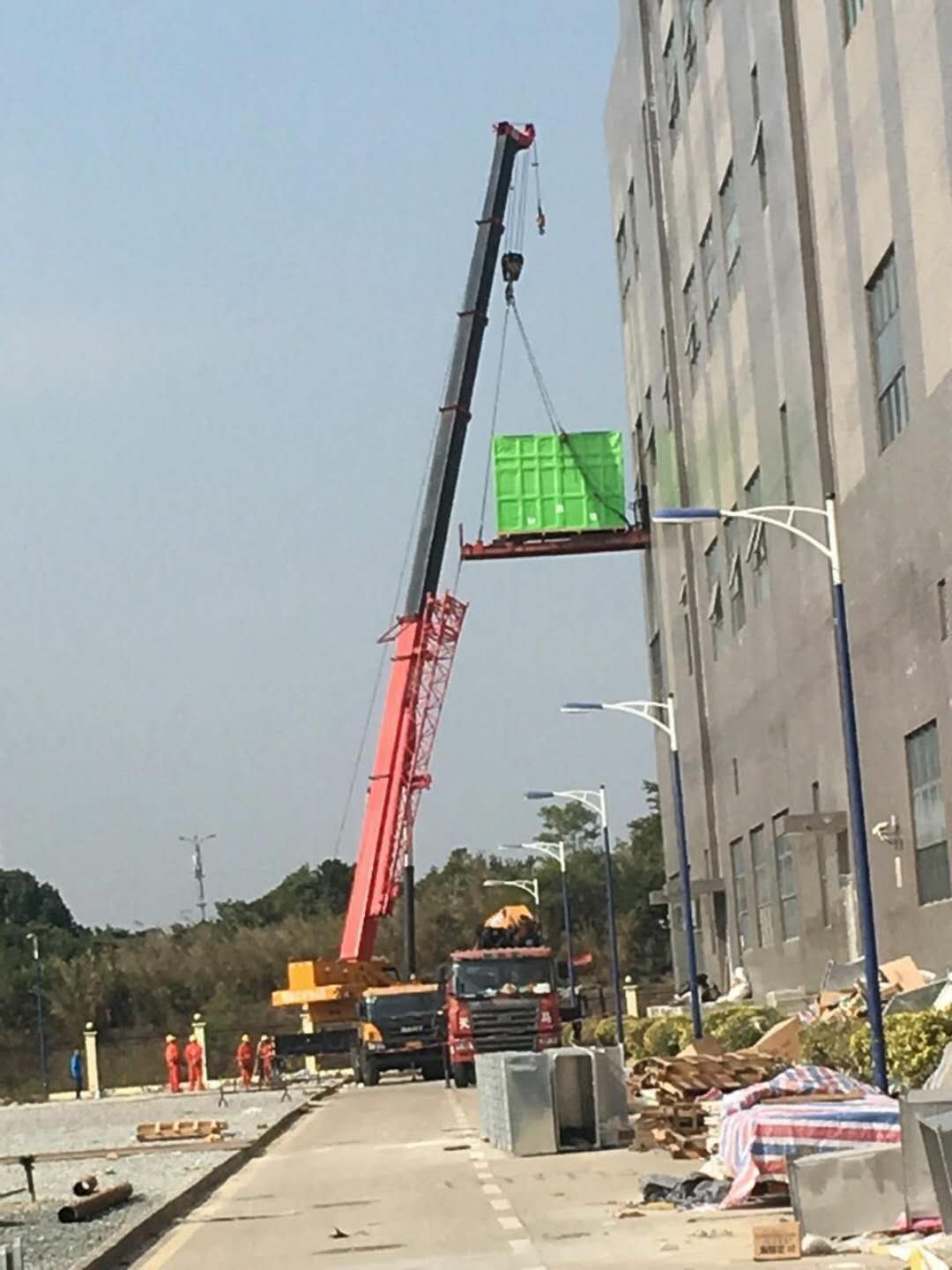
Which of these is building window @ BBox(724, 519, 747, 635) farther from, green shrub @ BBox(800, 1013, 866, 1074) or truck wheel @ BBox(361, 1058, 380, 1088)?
green shrub @ BBox(800, 1013, 866, 1074)

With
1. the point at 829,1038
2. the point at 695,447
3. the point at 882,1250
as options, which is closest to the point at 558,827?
the point at 695,447

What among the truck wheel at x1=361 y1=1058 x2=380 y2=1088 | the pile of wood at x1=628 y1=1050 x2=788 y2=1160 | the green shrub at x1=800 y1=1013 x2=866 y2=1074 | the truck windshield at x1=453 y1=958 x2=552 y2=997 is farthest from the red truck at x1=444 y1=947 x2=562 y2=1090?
the pile of wood at x1=628 y1=1050 x2=788 y2=1160

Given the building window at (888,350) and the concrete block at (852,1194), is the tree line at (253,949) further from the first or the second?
the concrete block at (852,1194)

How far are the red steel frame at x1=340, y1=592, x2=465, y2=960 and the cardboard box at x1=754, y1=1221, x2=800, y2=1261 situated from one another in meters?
43.4

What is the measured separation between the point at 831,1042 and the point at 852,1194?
16.1m

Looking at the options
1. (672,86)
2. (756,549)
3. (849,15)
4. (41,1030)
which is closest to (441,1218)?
(849,15)

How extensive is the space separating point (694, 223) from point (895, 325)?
2289cm

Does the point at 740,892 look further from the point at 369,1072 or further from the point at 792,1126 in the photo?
the point at 792,1126

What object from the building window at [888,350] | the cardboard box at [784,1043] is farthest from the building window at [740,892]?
the cardboard box at [784,1043]

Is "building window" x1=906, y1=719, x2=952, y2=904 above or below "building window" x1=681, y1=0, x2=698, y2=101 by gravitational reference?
below

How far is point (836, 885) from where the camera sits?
46219 mm

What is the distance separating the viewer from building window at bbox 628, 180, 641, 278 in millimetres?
73375

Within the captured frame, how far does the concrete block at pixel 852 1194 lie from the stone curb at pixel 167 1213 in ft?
18.2

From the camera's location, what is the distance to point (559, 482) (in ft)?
242
